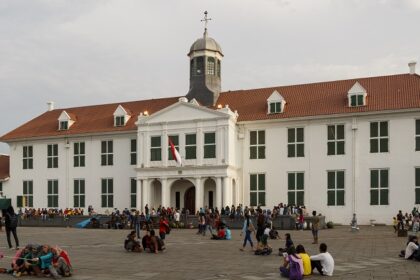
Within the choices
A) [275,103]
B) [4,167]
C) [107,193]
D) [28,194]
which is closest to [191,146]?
[275,103]

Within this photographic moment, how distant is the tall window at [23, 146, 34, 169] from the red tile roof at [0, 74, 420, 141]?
137 cm

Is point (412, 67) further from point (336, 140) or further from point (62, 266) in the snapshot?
point (62, 266)

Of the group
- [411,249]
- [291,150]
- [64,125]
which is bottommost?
[411,249]

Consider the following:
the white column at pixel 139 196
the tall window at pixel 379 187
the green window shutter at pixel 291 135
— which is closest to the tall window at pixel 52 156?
the white column at pixel 139 196

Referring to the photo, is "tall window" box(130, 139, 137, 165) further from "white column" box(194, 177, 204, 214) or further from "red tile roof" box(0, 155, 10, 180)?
"red tile roof" box(0, 155, 10, 180)

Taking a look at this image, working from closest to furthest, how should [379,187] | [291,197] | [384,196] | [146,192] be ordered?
1. [384,196]
2. [379,187]
3. [291,197]
4. [146,192]

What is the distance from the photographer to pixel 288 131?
4859 cm

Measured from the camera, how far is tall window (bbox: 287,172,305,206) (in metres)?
47.6

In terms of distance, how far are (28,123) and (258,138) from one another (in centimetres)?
2632

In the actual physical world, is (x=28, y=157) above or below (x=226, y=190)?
above

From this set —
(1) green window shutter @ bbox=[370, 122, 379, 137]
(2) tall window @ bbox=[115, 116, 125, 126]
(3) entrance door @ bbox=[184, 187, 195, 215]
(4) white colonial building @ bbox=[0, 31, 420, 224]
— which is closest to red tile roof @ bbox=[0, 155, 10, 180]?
(4) white colonial building @ bbox=[0, 31, 420, 224]

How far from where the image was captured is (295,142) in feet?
158

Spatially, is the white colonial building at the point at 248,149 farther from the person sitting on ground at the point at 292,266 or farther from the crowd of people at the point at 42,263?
the crowd of people at the point at 42,263

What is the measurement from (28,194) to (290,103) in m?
27.4
